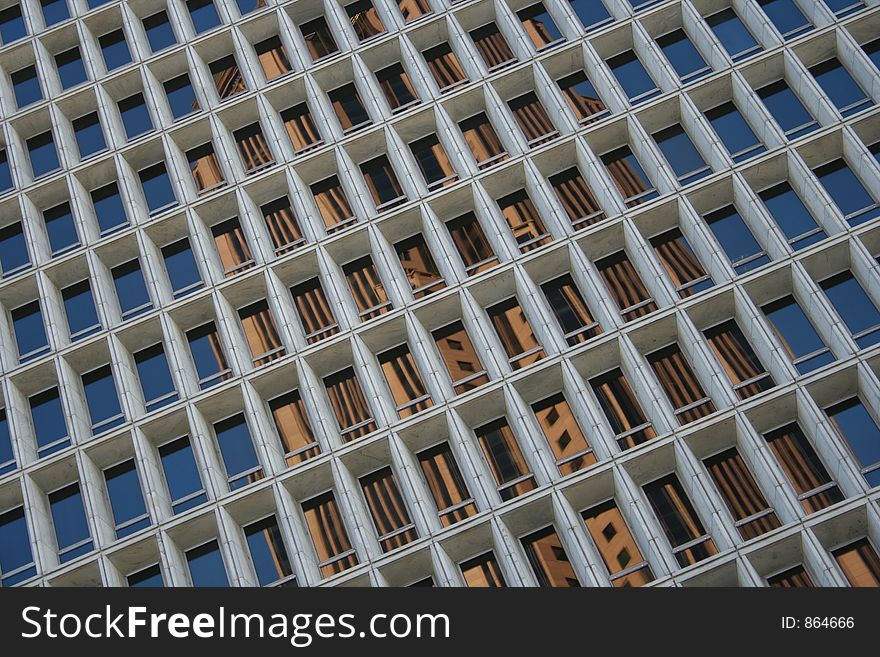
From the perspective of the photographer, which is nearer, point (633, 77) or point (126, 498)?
point (126, 498)

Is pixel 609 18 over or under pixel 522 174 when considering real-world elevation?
over

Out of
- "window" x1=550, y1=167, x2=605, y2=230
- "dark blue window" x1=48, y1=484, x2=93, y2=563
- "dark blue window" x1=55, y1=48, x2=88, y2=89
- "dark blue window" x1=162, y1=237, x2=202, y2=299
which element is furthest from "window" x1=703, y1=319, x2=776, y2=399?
"dark blue window" x1=55, y1=48, x2=88, y2=89

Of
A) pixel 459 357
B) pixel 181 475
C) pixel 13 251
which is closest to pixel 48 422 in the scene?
pixel 181 475

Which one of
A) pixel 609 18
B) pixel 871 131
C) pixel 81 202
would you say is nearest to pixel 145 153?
pixel 81 202

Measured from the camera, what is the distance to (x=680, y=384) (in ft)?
101

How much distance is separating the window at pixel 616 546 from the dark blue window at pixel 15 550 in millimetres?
14275

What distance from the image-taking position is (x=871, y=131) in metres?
32.3

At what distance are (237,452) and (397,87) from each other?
40.5ft

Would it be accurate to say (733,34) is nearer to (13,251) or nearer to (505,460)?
(505,460)

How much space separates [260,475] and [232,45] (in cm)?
1494

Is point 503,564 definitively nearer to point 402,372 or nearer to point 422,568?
point 422,568

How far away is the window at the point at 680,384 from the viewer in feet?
98.4

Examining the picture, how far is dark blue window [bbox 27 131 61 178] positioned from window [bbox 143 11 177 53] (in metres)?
4.56

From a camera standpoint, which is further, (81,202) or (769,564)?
(81,202)
